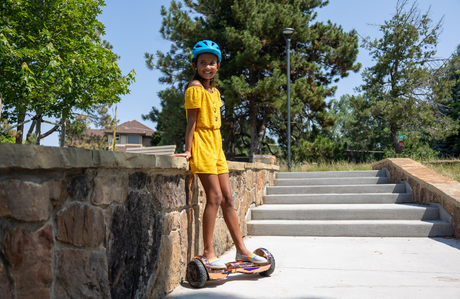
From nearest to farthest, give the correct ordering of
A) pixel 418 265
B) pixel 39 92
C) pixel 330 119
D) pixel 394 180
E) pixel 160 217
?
pixel 160 217 < pixel 418 265 < pixel 394 180 < pixel 39 92 < pixel 330 119

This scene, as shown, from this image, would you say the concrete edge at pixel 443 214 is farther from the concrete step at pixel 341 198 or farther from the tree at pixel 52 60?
the tree at pixel 52 60

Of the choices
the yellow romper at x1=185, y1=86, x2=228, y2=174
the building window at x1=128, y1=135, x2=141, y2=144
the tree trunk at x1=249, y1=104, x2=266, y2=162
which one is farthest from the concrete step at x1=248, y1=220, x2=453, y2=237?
the building window at x1=128, y1=135, x2=141, y2=144

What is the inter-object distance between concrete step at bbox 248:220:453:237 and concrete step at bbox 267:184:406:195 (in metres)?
1.43

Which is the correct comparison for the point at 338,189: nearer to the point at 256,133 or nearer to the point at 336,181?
the point at 336,181

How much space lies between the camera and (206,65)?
2.80m

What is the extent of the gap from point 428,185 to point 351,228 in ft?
4.74

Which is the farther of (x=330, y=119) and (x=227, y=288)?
(x=330, y=119)

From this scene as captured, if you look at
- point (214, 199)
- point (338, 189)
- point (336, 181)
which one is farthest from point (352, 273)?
point (336, 181)

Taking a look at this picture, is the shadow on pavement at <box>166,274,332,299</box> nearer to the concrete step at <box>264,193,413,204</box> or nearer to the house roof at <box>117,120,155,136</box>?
the concrete step at <box>264,193,413,204</box>

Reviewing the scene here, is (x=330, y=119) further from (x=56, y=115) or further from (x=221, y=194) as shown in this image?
(x=221, y=194)

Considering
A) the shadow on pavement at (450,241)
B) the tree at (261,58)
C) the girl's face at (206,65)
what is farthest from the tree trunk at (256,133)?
the girl's face at (206,65)

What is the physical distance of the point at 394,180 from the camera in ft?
21.9

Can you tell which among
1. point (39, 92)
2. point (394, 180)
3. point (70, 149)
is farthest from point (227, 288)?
point (39, 92)

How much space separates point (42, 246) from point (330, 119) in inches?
605
